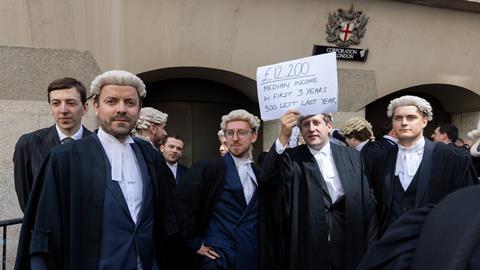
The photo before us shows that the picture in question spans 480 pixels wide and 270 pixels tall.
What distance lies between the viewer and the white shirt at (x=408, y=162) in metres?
3.65

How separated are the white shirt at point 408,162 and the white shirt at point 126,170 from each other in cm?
216

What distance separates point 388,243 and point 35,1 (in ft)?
18.2

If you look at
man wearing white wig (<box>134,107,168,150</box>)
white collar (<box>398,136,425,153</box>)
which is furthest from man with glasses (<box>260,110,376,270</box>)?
man wearing white wig (<box>134,107,168,150</box>)

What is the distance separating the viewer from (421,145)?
12.3 ft

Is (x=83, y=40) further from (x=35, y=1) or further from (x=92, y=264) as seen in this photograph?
(x=92, y=264)

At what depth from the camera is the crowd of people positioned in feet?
7.51

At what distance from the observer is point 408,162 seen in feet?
12.2

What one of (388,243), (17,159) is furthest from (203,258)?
(388,243)

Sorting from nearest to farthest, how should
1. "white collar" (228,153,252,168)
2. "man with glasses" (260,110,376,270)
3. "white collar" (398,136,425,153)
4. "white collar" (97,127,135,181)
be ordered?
"white collar" (97,127,135,181) → "man with glasses" (260,110,376,270) → "white collar" (228,153,252,168) → "white collar" (398,136,425,153)

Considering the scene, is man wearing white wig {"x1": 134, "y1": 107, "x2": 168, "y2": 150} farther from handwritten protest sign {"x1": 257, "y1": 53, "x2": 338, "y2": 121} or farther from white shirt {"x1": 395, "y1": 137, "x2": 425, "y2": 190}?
white shirt {"x1": 395, "y1": 137, "x2": 425, "y2": 190}

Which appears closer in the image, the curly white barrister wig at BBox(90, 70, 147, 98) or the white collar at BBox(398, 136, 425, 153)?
the curly white barrister wig at BBox(90, 70, 147, 98)

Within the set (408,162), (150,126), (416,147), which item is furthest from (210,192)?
(416,147)

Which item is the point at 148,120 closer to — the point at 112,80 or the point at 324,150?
the point at 324,150

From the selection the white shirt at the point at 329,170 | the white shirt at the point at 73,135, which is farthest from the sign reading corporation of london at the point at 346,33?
the white shirt at the point at 73,135
